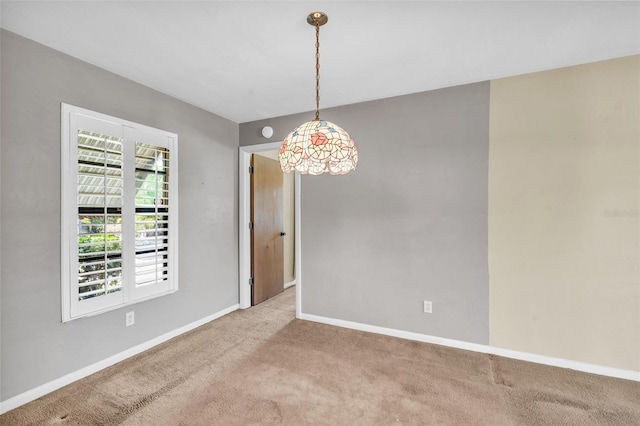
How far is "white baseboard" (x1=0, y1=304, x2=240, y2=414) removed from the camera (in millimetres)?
1796

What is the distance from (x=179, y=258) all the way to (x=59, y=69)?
71.7 inches

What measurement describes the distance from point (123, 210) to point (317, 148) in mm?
1941

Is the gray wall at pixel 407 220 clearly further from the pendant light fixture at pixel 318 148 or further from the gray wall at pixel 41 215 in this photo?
the gray wall at pixel 41 215

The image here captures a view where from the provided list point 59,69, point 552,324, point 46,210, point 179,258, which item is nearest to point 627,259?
point 552,324

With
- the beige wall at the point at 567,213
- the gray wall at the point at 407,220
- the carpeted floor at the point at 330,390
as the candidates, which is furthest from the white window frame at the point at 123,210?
the beige wall at the point at 567,213


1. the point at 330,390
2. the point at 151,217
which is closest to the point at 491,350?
the point at 330,390

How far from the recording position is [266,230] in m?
4.04

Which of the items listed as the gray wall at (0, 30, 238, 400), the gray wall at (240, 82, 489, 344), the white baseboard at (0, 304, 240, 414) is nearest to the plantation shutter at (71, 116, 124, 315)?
the gray wall at (0, 30, 238, 400)

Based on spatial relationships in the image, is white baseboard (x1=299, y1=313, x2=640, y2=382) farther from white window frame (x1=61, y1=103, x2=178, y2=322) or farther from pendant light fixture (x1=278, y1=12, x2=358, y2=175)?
pendant light fixture (x1=278, y1=12, x2=358, y2=175)

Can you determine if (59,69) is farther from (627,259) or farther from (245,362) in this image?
(627,259)

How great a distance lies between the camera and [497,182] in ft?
8.05

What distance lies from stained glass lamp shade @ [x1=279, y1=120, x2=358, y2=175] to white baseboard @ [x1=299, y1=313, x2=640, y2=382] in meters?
2.07

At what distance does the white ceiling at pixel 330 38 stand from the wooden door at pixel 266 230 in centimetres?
148

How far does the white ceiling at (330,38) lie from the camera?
5.31 ft
